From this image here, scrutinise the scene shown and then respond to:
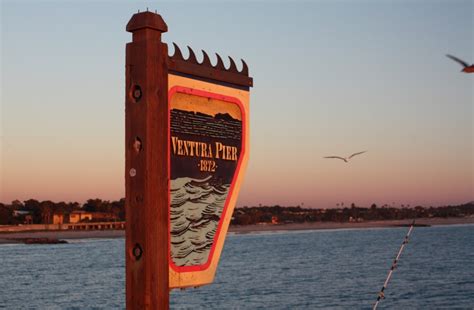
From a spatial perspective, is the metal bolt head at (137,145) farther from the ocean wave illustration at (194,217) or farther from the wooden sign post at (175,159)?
the ocean wave illustration at (194,217)

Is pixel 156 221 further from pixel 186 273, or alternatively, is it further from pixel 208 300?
Result: pixel 208 300

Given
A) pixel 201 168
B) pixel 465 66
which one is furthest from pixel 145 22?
pixel 465 66

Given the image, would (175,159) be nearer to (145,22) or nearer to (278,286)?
(145,22)

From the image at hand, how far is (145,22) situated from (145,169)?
3.29 ft

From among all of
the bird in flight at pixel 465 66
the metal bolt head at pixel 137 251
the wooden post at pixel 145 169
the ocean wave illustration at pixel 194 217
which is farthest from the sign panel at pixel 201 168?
the bird in flight at pixel 465 66

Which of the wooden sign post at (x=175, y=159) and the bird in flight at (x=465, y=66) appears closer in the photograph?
the wooden sign post at (x=175, y=159)

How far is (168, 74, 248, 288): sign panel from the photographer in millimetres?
5637

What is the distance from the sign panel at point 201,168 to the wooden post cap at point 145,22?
0.44 m

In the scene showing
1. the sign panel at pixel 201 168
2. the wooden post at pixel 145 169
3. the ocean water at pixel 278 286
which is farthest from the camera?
the ocean water at pixel 278 286

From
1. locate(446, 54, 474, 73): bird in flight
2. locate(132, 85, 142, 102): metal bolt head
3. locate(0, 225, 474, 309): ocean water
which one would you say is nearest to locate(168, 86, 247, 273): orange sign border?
locate(132, 85, 142, 102): metal bolt head

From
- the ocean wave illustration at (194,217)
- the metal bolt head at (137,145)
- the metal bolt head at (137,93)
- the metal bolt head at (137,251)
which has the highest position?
the metal bolt head at (137,93)

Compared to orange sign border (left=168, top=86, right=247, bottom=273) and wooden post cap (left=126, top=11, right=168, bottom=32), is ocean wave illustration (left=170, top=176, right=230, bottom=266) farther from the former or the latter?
wooden post cap (left=126, top=11, right=168, bottom=32)

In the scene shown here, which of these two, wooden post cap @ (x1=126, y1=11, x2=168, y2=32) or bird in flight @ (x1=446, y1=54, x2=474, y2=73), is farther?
bird in flight @ (x1=446, y1=54, x2=474, y2=73)

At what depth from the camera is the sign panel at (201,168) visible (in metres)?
5.64
